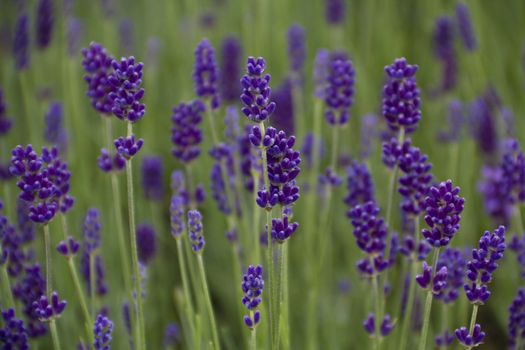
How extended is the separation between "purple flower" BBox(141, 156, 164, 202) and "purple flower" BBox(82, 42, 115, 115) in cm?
85

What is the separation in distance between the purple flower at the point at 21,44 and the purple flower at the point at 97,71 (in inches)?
32.3

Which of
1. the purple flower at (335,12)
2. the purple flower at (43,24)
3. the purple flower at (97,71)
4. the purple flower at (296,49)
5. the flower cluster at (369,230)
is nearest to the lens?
the flower cluster at (369,230)

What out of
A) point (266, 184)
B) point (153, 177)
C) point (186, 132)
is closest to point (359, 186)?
point (186, 132)

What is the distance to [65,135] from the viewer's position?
342cm

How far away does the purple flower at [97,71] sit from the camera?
7.43 ft

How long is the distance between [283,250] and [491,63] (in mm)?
3000

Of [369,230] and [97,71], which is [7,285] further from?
[369,230]

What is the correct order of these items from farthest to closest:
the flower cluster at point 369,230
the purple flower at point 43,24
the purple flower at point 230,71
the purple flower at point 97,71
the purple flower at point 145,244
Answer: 1. the purple flower at point 230,71
2. the purple flower at point 43,24
3. the purple flower at point 145,244
4. the purple flower at point 97,71
5. the flower cluster at point 369,230

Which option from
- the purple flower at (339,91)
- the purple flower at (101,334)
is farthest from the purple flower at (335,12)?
the purple flower at (101,334)

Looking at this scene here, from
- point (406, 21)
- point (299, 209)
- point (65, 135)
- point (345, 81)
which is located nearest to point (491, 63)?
point (406, 21)

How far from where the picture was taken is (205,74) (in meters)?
2.51

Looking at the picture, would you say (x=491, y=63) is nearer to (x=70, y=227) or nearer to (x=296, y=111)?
(x=296, y=111)

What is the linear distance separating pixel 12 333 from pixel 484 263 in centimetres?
129

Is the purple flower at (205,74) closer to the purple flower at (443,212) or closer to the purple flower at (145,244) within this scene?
the purple flower at (145,244)
